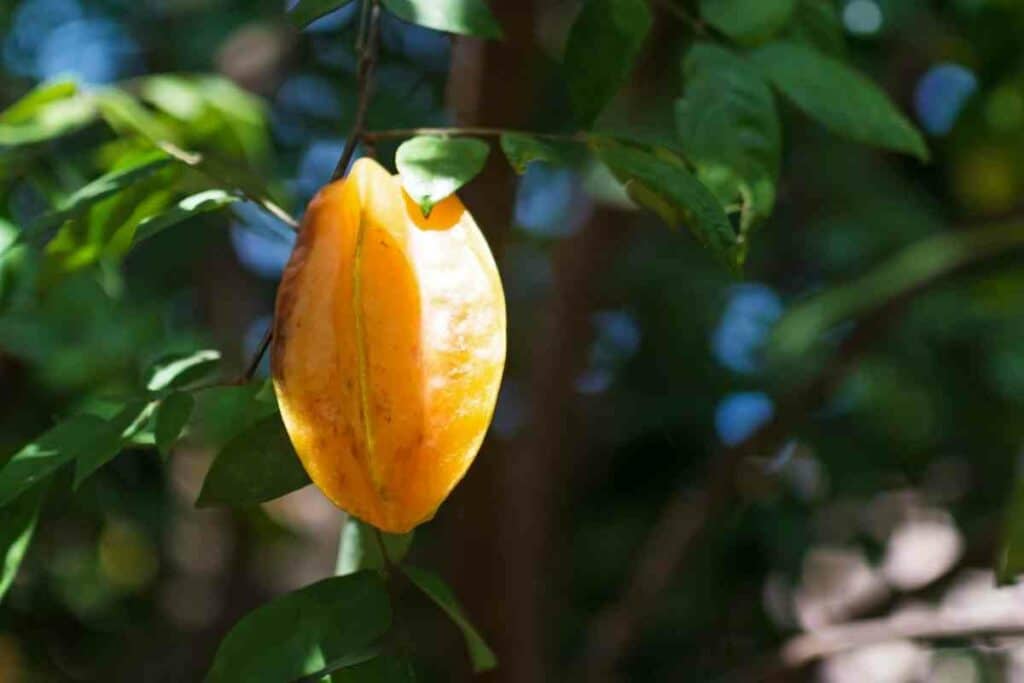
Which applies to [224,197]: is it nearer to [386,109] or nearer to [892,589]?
[386,109]

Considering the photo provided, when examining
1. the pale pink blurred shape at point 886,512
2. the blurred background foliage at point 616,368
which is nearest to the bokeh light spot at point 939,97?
the blurred background foliage at point 616,368

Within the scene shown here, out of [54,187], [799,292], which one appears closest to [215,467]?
[54,187]

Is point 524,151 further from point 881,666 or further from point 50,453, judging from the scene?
point 881,666

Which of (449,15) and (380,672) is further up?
(449,15)

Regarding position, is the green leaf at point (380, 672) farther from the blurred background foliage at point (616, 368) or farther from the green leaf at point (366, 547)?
the blurred background foliage at point (616, 368)

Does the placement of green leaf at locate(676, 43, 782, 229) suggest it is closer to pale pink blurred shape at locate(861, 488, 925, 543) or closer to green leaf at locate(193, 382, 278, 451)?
green leaf at locate(193, 382, 278, 451)

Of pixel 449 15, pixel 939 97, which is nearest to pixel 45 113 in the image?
pixel 449 15

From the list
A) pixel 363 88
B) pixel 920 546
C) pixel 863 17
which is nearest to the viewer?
pixel 363 88

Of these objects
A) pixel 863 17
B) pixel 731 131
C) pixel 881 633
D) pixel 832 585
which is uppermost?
pixel 731 131
